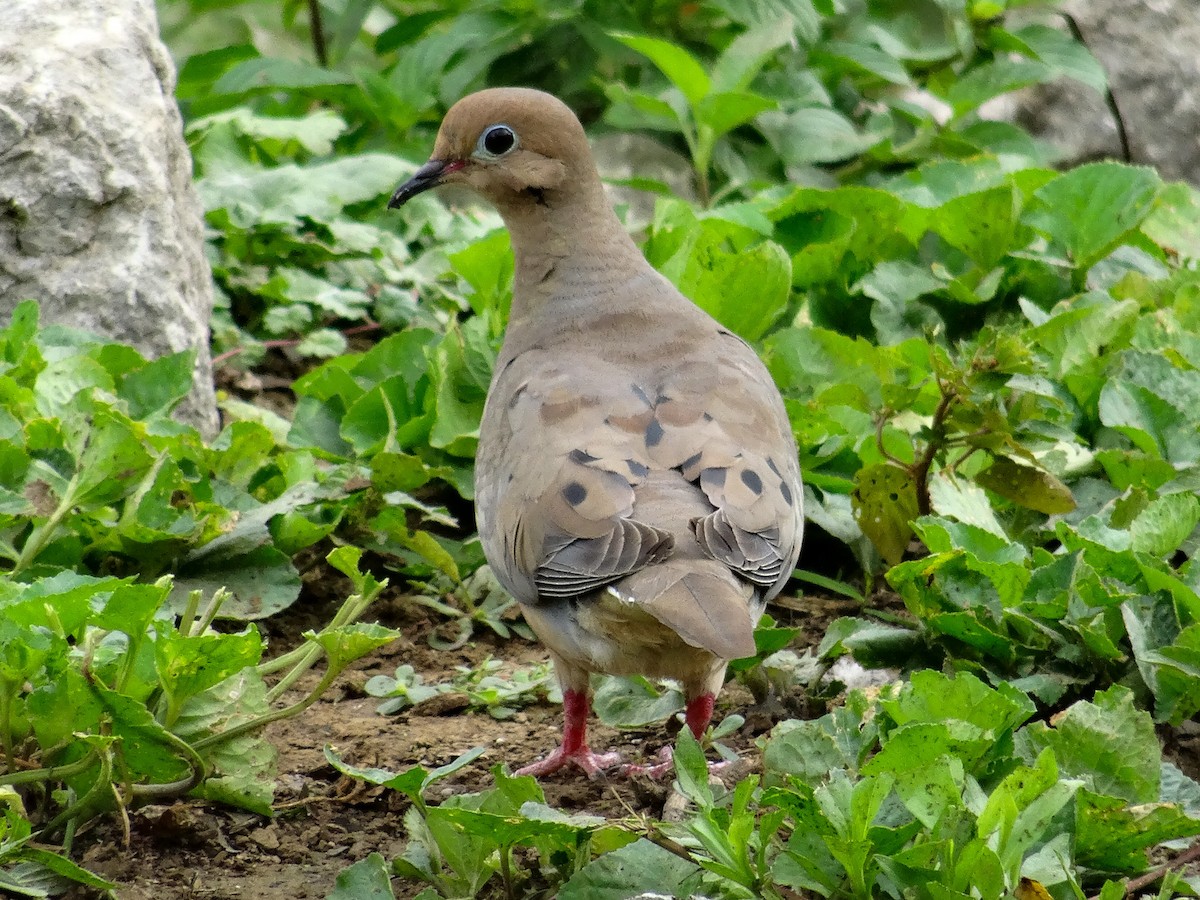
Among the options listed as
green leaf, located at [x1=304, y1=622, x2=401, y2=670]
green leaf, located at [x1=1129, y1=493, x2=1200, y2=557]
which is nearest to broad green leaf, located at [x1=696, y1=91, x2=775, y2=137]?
green leaf, located at [x1=1129, y1=493, x2=1200, y2=557]

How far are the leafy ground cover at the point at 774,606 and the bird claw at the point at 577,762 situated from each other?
7 cm

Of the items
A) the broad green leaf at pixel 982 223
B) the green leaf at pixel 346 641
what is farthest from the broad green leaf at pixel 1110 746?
the broad green leaf at pixel 982 223

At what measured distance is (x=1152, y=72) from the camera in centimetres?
746

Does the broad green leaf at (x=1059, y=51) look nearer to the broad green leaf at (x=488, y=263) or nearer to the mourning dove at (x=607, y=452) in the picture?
the broad green leaf at (x=488, y=263)

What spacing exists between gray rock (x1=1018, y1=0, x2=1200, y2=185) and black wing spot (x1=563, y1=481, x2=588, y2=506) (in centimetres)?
484

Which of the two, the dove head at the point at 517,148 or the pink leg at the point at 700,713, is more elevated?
the dove head at the point at 517,148

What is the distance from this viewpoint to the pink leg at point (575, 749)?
11.7 ft

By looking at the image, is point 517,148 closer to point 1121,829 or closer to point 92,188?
point 92,188

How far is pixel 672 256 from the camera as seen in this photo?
512 centimetres

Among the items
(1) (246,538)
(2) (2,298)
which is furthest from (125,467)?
(2) (2,298)

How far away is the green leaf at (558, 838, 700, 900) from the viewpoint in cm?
272

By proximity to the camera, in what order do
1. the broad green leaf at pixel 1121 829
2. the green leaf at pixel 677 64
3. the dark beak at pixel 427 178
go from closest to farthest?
the broad green leaf at pixel 1121 829 < the dark beak at pixel 427 178 < the green leaf at pixel 677 64

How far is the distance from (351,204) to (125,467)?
7.94 feet

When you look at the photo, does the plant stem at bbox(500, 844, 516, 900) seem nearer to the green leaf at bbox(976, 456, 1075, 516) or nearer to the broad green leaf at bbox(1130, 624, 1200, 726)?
the broad green leaf at bbox(1130, 624, 1200, 726)
